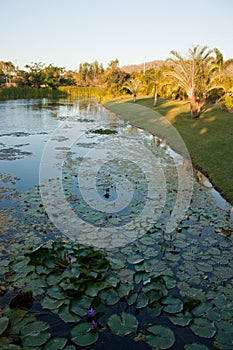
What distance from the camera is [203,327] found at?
263cm

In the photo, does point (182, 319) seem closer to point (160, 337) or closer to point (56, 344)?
point (160, 337)

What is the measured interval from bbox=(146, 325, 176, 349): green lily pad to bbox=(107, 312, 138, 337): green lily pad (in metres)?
0.15

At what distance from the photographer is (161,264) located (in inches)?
146

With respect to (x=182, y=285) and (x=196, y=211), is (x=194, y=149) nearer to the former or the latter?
(x=196, y=211)

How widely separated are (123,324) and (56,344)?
2.05ft

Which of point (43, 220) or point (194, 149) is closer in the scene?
point (43, 220)

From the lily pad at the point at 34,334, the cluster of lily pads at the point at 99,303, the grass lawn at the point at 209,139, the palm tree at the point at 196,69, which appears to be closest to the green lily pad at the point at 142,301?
the cluster of lily pads at the point at 99,303

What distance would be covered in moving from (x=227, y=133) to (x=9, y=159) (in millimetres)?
8939

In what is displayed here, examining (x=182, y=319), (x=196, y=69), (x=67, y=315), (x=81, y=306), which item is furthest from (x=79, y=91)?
(x=182, y=319)

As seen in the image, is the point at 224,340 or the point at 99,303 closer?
the point at 224,340

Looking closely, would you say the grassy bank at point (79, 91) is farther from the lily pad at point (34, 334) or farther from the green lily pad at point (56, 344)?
the green lily pad at point (56, 344)

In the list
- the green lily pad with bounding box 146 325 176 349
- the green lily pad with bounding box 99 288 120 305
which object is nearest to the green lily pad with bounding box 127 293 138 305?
the green lily pad with bounding box 99 288 120 305

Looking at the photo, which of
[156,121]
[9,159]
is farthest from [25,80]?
[9,159]

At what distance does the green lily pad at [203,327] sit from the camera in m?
2.57
